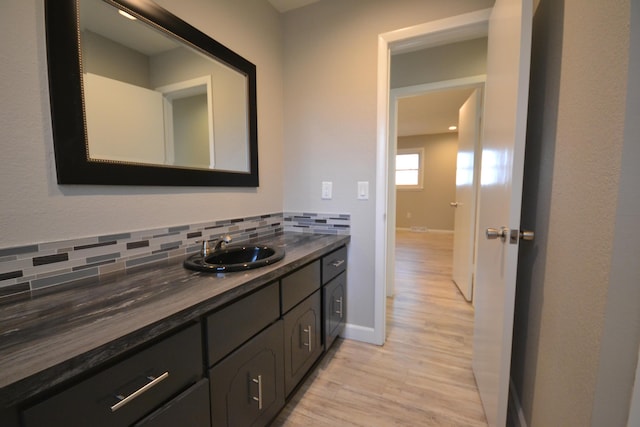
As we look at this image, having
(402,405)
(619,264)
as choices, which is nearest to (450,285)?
(402,405)

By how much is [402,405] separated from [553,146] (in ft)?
4.56

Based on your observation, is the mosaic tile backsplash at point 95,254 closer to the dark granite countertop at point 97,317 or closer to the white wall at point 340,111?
the dark granite countertop at point 97,317

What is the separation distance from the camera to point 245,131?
172cm

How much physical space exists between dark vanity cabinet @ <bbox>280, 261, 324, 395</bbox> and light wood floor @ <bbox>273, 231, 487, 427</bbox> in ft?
0.57

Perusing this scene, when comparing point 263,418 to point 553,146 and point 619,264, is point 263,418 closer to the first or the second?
point 619,264

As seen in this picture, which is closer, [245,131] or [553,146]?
[553,146]

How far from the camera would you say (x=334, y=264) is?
1.74 m

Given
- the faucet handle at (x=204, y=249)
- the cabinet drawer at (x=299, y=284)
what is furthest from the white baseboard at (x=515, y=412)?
the faucet handle at (x=204, y=249)

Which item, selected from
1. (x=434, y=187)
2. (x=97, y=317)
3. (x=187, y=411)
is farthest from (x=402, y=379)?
(x=434, y=187)

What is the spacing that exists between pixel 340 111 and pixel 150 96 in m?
1.16

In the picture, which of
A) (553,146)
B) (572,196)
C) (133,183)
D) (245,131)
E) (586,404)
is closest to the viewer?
(586,404)

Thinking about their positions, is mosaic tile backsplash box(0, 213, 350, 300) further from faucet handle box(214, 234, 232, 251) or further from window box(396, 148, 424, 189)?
window box(396, 148, 424, 189)

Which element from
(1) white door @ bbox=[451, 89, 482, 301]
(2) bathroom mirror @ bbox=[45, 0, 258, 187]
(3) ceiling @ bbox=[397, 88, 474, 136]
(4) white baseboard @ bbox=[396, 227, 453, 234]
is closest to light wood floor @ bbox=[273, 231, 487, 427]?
(1) white door @ bbox=[451, 89, 482, 301]

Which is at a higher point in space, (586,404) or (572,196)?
(572,196)
